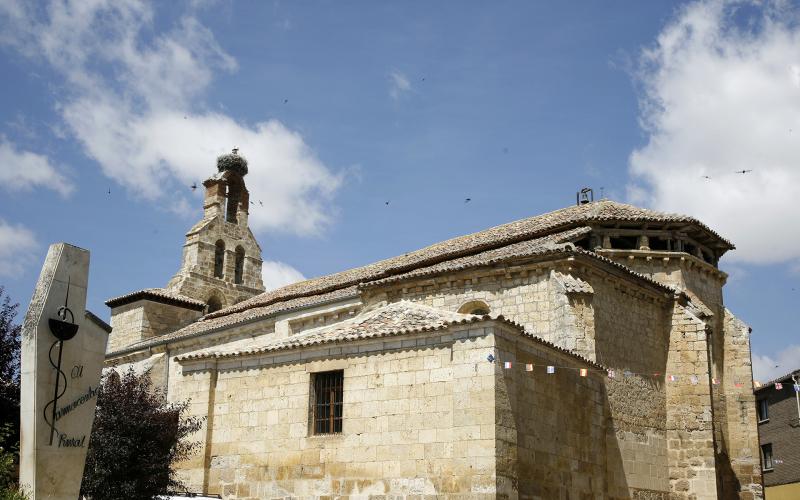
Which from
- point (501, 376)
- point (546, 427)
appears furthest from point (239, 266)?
point (501, 376)

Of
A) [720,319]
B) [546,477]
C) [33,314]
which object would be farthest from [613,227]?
[33,314]

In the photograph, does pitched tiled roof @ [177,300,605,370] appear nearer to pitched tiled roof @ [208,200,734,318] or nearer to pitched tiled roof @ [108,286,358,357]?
pitched tiled roof @ [208,200,734,318]

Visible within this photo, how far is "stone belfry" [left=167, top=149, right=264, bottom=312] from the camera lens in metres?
35.2

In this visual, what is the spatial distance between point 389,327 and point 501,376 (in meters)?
2.26

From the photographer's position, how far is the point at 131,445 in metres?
13.8

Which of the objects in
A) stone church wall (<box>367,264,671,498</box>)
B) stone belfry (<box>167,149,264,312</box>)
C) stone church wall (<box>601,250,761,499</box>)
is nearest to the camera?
stone church wall (<box>367,264,671,498</box>)

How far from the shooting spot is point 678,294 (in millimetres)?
20078

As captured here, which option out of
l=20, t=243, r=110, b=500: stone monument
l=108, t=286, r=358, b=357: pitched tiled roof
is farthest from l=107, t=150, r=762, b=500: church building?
l=20, t=243, r=110, b=500: stone monument

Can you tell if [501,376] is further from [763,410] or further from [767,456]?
[763,410]

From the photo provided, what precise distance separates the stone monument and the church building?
455 cm

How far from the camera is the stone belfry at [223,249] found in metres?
35.2

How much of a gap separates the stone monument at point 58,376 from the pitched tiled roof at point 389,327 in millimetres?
4437

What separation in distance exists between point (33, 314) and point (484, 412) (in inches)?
253

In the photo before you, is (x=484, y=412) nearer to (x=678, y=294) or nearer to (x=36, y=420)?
(x=36, y=420)
